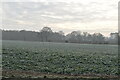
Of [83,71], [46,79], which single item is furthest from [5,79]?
[83,71]

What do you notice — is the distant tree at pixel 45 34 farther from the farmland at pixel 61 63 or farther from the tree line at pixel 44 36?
the farmland at pixel 61 63

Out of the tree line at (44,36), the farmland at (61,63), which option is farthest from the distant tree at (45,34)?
the farmland at (61,63)

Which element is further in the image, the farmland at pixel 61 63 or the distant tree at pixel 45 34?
the distant tree at pixel 45 34

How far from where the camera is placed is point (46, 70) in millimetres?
16781

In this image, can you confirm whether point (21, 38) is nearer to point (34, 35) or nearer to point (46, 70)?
point (34, 35)

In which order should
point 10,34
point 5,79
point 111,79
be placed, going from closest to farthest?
1. point 5,79
2. point 111,79
3. point 10,34

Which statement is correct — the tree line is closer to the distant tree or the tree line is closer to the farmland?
the distant tree

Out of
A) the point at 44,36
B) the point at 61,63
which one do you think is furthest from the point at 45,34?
the point at 61,63

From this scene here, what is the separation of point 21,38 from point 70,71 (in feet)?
400

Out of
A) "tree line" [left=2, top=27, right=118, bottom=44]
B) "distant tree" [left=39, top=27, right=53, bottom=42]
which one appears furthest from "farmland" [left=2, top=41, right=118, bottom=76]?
"distant tree" [left=39, top=27, right=53, bottom=42]

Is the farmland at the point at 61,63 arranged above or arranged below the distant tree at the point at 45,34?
below

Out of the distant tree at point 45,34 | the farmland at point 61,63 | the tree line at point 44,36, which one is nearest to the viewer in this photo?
the farmland at point 61,63

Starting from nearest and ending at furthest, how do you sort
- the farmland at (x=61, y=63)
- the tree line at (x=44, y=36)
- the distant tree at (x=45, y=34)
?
the farmland at (x=61, y=63) < the tree line at (x=44, y=36) < the distant tree at (x=45, y=34)

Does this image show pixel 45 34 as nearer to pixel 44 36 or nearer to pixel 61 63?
pixel 44 36
